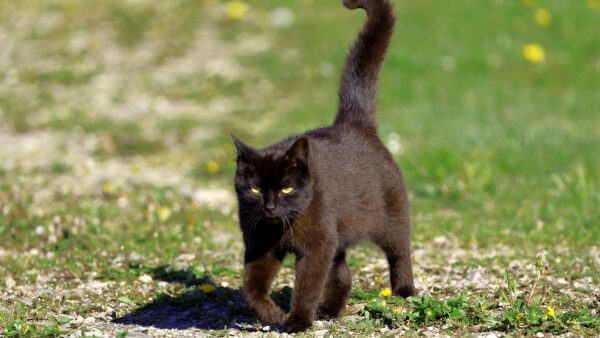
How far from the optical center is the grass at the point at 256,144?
5.88 m

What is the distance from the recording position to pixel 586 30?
539 inches

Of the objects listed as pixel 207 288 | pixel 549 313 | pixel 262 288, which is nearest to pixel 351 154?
pixel 262 288

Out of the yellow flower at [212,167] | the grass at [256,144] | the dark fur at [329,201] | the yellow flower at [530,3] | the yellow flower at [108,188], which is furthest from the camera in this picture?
the yellow flower at [530,3]

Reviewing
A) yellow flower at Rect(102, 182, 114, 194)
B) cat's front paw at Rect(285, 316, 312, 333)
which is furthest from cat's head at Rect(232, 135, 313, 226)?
yellow flower at Rect(102, 182, 114, 194)

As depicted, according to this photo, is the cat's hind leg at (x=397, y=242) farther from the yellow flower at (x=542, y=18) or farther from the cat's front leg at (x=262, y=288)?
the yellow flower at (x=542, y=18)

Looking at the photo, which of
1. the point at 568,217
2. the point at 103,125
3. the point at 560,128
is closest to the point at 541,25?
the point at 560,128

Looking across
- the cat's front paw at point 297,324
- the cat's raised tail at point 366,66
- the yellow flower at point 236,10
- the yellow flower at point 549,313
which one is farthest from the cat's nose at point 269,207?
the yellow flower at point 236,10

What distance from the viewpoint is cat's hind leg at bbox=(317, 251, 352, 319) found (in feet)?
18.1

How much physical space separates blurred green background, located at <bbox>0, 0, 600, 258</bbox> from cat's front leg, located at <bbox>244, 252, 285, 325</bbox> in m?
1.98

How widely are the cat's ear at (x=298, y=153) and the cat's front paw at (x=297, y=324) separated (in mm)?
1051

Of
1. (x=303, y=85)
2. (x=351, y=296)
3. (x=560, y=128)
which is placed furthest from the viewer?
(x=303, y=85)

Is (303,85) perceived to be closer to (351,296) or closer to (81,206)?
(81,206)

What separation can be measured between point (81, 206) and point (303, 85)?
5298mm

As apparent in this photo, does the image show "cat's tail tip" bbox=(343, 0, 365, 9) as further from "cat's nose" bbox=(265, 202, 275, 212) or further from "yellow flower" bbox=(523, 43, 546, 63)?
"yellow flower" bbox=(523, 43, 546, 63)
